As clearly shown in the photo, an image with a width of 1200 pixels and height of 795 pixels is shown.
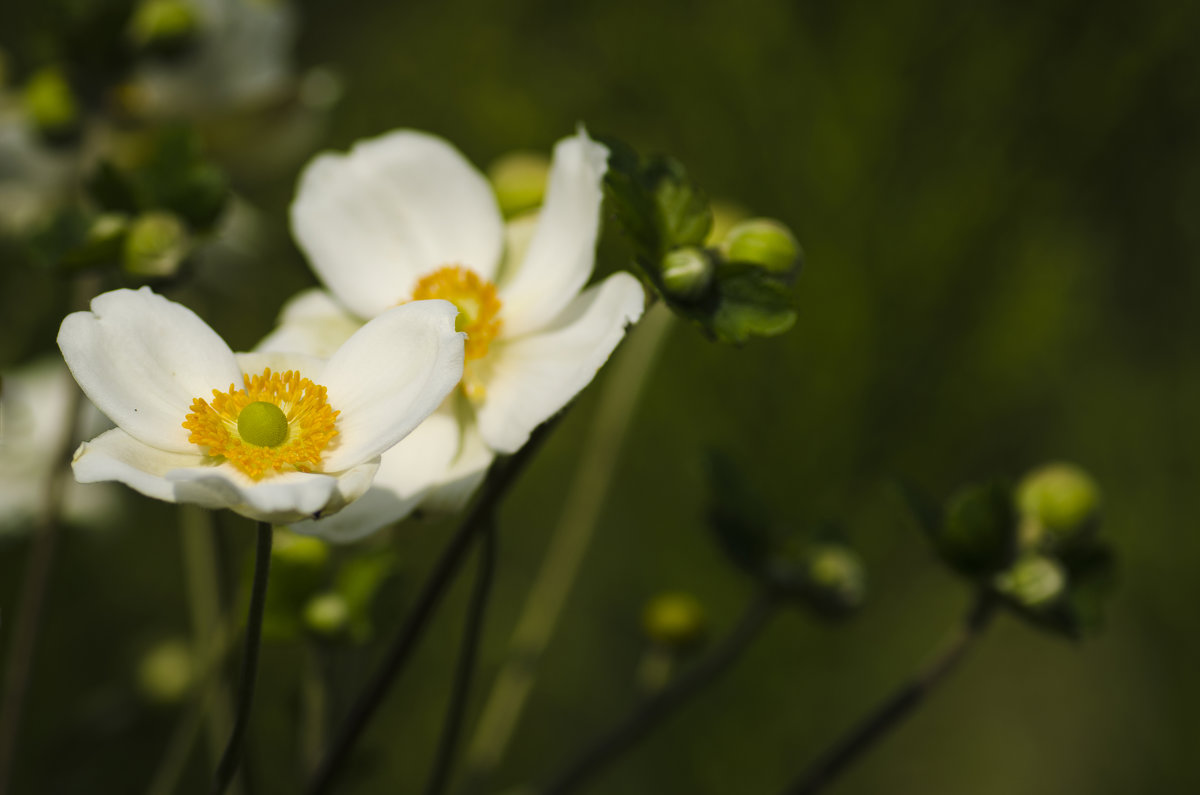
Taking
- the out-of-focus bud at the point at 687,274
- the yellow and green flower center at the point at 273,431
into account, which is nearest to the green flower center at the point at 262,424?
the yellow and green flower center at the point at 273,431

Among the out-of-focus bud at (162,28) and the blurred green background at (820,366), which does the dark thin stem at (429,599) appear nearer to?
the out-of-focus bud at (162,28)

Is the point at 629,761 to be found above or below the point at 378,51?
below

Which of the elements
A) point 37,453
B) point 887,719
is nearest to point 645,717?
point 887,719

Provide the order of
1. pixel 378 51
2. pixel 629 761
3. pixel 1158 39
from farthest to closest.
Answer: pixel 378 51, pixel 629 761, pixel 1158 39

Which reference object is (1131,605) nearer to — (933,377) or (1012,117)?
(933,377)

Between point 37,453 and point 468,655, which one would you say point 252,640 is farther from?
point 37,453

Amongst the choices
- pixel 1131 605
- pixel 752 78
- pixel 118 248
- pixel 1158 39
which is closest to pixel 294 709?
pixel 118 248
